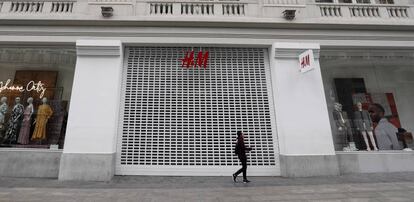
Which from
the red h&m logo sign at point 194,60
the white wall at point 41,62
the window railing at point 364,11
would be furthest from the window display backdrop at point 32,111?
the window railing at point 364,11

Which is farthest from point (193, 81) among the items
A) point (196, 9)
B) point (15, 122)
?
point (15, 122)

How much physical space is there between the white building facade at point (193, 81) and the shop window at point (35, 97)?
5 centimetres

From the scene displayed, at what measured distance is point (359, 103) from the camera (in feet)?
31.9

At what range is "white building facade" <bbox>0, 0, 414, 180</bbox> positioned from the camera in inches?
317

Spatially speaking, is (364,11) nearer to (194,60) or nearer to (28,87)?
(194,60)

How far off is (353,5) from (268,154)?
22.9 ft

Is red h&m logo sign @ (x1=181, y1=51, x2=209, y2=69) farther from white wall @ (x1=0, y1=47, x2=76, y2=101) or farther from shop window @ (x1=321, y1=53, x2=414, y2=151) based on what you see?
shop window @ (x1=321, y1=53, x2=414, y2=151)

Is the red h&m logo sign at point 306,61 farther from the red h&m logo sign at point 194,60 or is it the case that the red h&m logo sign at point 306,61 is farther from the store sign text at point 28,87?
the store sign text at point 28,87

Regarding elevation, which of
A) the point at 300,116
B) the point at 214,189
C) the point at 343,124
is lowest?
the point at 214,189

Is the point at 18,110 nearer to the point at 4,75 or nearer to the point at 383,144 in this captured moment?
the point at 4,75

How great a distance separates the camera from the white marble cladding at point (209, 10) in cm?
881

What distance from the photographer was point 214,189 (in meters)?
6.39

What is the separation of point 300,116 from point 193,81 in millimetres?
4099

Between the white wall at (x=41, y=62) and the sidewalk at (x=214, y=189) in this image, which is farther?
the white wall at (x=41, y=62)
